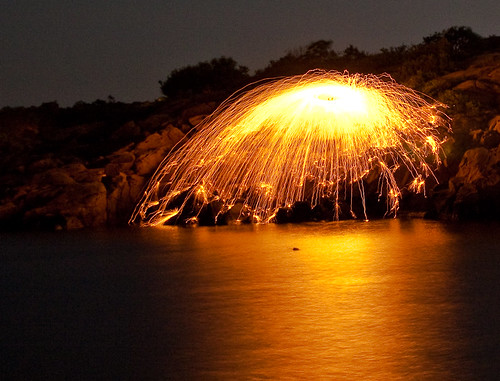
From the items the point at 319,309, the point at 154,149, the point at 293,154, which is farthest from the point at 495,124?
the point at 319,309

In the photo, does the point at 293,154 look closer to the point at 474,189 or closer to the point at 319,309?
the point at 474,189

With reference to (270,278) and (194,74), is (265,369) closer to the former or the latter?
(270,278)

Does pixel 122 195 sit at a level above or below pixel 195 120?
below

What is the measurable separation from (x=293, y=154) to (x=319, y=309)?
1569cm

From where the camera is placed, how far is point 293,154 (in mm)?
24734

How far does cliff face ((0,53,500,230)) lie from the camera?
2198 cm

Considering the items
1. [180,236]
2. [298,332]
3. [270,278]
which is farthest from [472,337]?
[180,236]

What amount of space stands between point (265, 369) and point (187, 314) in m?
2.72

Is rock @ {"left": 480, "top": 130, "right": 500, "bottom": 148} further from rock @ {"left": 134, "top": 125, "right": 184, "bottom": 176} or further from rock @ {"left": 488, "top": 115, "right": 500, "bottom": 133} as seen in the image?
rock @ {"left": 134, "top": 125, "right": 184, "bottom": 176}

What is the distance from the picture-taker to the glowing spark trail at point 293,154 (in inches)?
887

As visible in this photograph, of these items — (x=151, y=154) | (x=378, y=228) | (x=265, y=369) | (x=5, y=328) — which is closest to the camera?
(x=265, y=369)

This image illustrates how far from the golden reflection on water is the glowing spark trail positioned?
22.4 ft

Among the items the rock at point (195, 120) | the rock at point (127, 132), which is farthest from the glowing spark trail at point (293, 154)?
the rock at point (127, 132)

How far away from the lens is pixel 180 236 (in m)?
19.8
